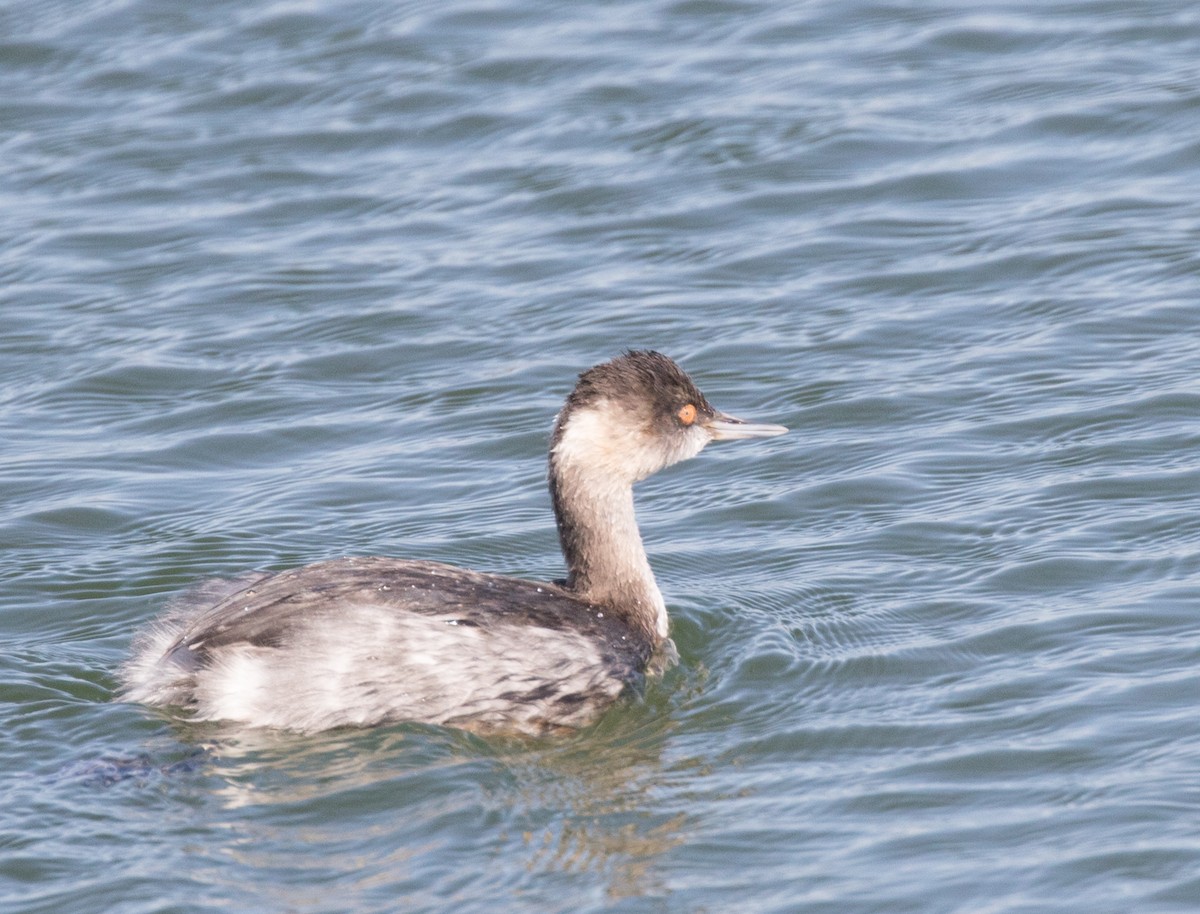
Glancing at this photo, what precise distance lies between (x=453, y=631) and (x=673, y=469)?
117 inches

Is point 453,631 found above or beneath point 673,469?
above

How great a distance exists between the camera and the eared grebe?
23.1 feet

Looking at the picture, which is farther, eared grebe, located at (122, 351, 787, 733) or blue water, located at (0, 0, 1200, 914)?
eared grebe, located at (122, 351, 787, 733)

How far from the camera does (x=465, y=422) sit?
1034 centimetres

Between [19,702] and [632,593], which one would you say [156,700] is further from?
[632,593]

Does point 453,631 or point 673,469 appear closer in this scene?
point 453,631

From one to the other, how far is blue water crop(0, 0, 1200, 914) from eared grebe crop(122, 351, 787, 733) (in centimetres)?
12

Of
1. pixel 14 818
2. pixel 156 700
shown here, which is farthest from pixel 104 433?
pixel 14 818

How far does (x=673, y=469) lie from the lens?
997 centimetres

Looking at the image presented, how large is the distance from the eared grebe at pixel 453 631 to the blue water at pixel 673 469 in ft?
0.40

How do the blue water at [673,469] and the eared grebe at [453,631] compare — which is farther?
the eared grebe at [453,631]

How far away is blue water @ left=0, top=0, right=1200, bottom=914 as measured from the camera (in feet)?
21.2

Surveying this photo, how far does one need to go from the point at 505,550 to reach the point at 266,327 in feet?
10.1

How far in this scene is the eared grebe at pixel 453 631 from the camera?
7039 millimetres
